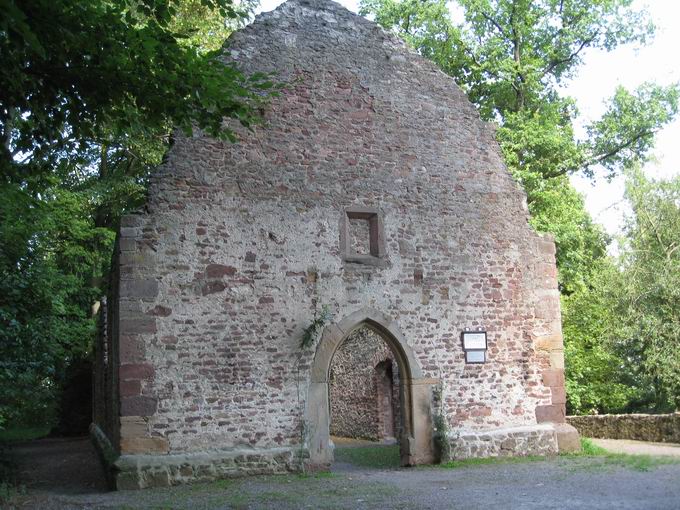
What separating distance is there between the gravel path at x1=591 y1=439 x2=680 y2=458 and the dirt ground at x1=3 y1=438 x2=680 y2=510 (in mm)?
1700

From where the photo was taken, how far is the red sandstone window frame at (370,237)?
11.0 m

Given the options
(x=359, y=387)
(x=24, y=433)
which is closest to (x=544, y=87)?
(x=359, y=387)

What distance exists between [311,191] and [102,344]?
709 centimetres

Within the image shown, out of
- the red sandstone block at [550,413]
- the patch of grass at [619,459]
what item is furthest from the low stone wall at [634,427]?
the red sandstone block at [550,413]

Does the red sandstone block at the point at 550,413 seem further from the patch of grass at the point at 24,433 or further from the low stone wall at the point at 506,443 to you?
the patch of grass at the point at 24,433

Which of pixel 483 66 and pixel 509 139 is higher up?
pixel 483 66

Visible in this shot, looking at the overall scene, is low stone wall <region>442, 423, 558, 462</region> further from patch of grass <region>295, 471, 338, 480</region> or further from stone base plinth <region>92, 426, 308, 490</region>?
stone base plinth <region>92, 426, 308, 490</region>

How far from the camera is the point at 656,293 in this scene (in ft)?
63.1

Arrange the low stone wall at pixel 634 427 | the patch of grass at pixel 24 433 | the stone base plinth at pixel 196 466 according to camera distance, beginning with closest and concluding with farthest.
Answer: the stone base plinth at pixel 196 466 → the low stone wall at pixel 634 427 → the patch of grass at pixel 24 433

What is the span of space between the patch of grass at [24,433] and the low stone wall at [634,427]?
50.0ft

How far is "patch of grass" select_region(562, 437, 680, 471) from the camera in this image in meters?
9.91

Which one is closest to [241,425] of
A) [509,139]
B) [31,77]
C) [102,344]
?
[31,77]

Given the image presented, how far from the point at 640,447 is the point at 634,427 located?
2.00 m

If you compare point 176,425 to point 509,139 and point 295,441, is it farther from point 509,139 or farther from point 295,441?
point 509,139
